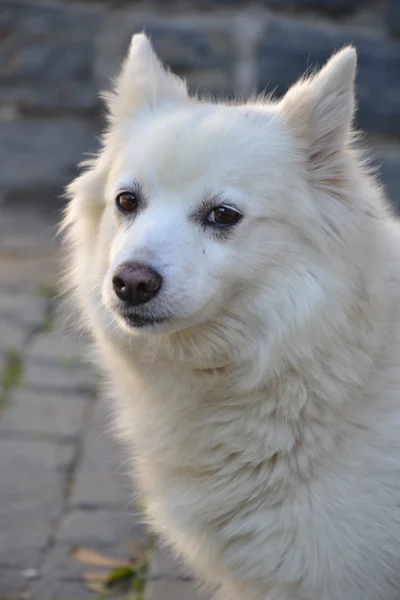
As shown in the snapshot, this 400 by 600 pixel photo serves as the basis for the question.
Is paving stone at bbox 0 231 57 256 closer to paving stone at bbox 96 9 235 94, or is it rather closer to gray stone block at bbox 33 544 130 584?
paving stone at bbox 96 9 235 94

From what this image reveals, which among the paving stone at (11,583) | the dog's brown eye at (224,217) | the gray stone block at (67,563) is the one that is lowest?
the paving stone at (11,583)

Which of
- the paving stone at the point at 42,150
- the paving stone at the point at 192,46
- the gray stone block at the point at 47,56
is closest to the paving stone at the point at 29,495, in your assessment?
the paving stone at the point at 42,150

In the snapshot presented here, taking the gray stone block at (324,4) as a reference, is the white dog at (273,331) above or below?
below

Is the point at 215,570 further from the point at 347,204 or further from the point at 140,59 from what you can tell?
the point at 140,59

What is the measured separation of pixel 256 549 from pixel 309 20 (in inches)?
163

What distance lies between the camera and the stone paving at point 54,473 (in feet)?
10.6

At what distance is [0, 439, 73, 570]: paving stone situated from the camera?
11.1 feet

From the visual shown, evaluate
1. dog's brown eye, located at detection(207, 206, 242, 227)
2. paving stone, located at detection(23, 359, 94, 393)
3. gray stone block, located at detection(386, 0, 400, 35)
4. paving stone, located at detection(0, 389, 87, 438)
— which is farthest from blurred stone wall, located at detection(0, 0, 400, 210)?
dog's brown eye, located at detection(207, 206, 242, 227)

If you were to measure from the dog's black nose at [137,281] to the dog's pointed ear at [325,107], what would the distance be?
64cm

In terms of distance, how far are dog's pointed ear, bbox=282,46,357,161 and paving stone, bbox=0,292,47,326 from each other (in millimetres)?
2871

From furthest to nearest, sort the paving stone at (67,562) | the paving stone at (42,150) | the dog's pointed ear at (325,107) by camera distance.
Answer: the paving stone at (42,150) < the paving stone at (67,562) < the dog's pointed ear at (325,107)

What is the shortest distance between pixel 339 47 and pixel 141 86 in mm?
3100

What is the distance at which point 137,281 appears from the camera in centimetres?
244

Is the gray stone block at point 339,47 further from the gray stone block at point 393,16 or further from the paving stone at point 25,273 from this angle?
the paving stone at point 25,273
